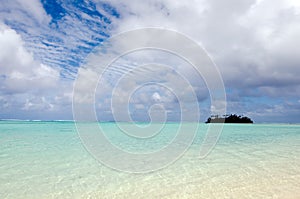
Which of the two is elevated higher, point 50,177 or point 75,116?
point 75,116

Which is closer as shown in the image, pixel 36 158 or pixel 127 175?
pixel 127 175

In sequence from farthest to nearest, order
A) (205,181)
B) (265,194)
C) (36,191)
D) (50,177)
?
(50,177), (205,181), (36,191), (265,194)

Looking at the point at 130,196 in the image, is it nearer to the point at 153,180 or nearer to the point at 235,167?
the point at 153,180

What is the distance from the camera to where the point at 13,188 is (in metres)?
5.80

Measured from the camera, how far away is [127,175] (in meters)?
7.13

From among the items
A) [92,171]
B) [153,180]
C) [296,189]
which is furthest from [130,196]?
Result: [296,189]

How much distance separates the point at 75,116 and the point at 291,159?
28.2ft

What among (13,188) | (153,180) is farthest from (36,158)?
(153,180)

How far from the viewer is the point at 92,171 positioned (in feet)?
24.8

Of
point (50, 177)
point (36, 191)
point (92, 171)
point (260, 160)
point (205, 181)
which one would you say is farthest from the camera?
point (260, 160)

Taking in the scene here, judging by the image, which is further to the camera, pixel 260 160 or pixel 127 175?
pixel 260 160

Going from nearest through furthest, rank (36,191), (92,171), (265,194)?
(265,194) → (36,191) → (92,171)

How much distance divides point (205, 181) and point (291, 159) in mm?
5165

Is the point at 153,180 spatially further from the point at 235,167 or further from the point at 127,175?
the point at 235,167
